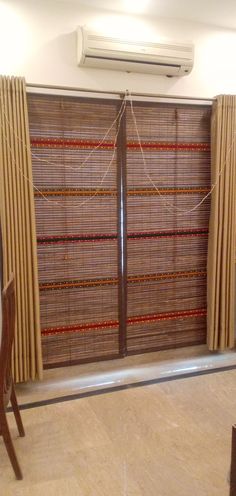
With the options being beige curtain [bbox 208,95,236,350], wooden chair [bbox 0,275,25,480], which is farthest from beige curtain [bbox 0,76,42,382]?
beige curtain [bbox 208,95,236,350]

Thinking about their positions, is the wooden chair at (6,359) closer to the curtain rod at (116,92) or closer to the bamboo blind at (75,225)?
the bamboo blind at (75,225)

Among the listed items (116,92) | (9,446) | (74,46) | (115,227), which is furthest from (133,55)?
(9,446)

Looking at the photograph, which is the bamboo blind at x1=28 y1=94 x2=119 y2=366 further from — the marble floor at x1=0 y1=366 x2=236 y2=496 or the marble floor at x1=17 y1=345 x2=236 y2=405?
the marble floor at x1=0 y1=366 x2=236 y2=496

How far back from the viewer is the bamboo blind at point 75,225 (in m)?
3.10

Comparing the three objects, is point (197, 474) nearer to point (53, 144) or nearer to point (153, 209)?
point (153, 209)

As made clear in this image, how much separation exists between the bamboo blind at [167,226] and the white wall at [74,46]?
208 millimetres

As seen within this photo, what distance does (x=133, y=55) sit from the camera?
10.1 ft

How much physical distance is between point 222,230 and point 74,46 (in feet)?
6.10

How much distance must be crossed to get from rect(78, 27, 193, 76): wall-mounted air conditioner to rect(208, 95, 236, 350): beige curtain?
0.45 metres

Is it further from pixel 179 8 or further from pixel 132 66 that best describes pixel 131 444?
pixel 179 8

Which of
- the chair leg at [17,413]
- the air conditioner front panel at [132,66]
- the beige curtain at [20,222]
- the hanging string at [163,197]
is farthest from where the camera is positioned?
the hanging string at [163,197]

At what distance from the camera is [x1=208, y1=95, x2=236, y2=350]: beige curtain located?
3.42 m

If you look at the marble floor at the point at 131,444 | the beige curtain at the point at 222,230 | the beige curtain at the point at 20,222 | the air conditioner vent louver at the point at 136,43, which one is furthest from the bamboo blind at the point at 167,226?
the beige curtain at the point at 20,222

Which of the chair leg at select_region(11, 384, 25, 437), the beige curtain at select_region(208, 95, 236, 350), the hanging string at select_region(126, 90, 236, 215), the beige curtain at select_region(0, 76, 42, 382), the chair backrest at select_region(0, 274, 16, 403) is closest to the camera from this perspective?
the chair backrest at select_region(0, 274, 16, 403)
